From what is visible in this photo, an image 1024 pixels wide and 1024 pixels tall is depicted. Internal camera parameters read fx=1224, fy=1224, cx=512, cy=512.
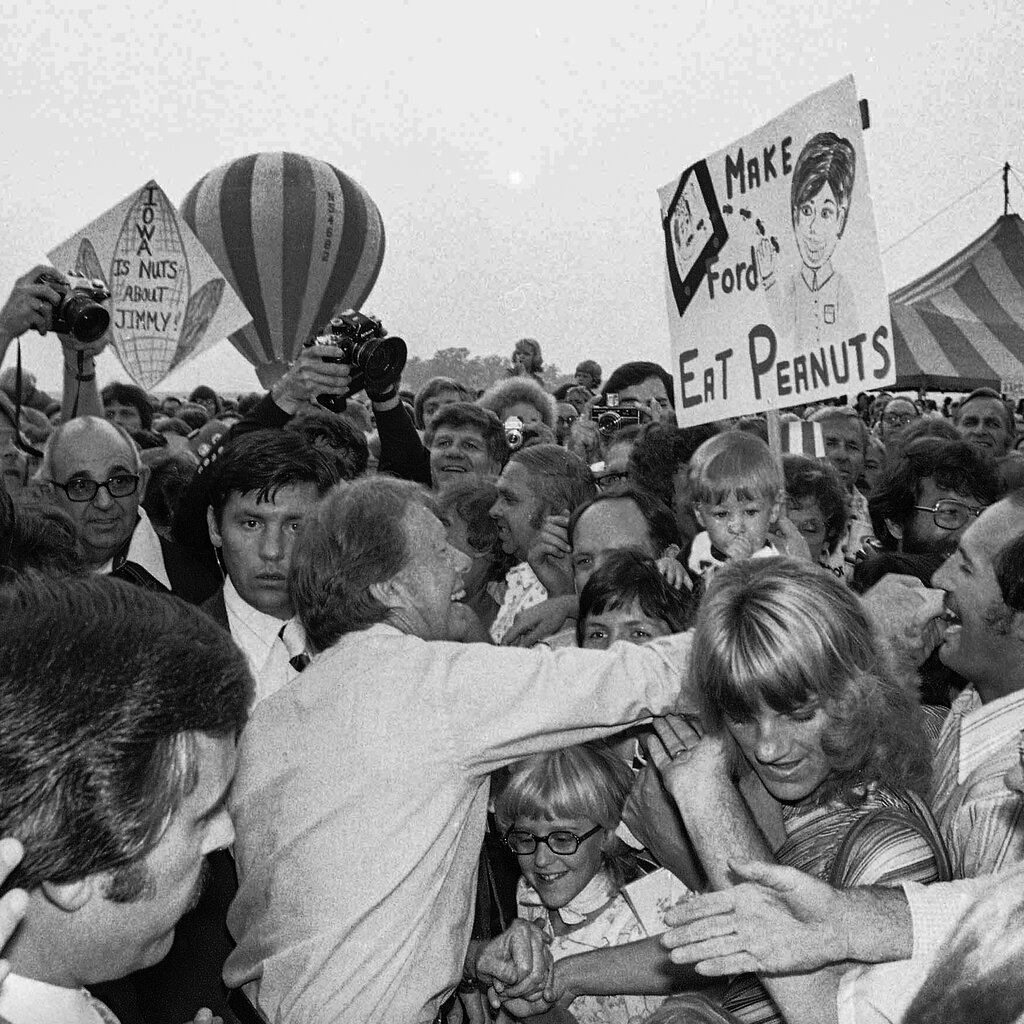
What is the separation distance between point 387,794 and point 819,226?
9.12ft

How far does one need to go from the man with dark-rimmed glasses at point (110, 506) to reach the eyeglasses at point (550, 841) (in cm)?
164

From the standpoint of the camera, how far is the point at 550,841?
2.98 m

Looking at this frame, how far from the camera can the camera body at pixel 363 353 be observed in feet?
15.5

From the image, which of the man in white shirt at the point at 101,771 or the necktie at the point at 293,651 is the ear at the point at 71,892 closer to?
the man in white shirt at the point at 101,771

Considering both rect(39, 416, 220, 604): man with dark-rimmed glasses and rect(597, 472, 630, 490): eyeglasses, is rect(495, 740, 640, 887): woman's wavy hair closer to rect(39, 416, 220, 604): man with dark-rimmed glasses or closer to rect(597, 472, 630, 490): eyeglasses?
rect(39, 416, 220, 604): man with dark-rimmed glasses

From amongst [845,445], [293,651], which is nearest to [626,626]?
[293,651]

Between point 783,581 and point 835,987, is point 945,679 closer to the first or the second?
point 783,581

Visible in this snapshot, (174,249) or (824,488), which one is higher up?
(174,249)

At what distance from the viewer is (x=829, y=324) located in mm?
4211

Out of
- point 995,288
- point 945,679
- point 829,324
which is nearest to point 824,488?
point 829,324

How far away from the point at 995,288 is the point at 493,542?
60.2 feet

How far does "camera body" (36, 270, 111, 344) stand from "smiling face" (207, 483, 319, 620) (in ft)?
5.12

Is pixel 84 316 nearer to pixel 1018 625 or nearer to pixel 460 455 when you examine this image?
pixel 460 455

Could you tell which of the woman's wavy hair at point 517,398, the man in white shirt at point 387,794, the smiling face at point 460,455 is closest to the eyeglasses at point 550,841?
the man in white shirt at point 387,794
